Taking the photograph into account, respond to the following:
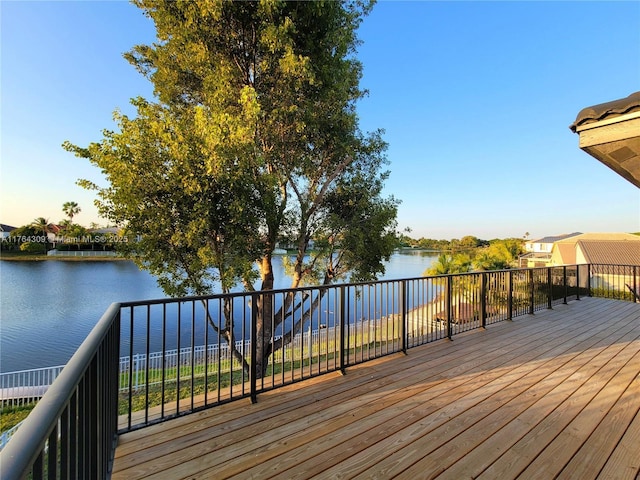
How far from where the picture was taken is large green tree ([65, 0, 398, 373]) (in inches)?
237

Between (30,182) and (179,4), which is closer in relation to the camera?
(179,4)

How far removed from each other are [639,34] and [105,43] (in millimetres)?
13992

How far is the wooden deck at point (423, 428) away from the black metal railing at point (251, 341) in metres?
0.26

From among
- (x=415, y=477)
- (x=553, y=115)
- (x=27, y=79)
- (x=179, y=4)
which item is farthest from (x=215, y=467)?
(x=553, y=115)

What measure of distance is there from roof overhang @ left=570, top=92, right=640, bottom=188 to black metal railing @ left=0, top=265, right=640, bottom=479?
7.12 ft

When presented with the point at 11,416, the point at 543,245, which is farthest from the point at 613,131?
the point at 543,245

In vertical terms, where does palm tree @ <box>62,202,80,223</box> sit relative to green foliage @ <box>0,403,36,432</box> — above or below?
above

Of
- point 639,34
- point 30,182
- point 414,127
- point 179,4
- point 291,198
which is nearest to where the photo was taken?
point 179,4

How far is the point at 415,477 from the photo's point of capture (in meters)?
1.69

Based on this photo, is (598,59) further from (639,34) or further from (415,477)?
(415,477)

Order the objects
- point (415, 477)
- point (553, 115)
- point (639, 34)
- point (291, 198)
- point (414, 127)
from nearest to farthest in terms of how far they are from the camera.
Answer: point (415, 477) < point (639, 34) < point (291, 198) < point (553, 115) < point (414, 127)

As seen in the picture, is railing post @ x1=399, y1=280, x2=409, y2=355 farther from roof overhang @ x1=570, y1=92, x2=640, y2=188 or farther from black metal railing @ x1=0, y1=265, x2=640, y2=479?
roof overhang @ x1=570, y1=92, x2=640, y2=188

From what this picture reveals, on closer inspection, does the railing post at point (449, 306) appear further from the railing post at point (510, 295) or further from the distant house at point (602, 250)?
the distant house at point (602, 250)

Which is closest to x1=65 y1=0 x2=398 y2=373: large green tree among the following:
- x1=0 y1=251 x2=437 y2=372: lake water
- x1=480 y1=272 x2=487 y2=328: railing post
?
x1=480 y1=272 x2=487 y2=328: railing post
